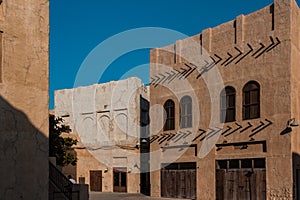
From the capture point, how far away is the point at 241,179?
805 inches

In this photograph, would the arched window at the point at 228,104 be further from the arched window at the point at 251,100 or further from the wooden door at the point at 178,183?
the wooden door at the point at 178,183

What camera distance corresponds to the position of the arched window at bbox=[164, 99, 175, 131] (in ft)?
80.7

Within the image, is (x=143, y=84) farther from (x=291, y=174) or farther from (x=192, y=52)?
(x=291, y=174)

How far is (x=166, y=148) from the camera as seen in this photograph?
2486 centimetres

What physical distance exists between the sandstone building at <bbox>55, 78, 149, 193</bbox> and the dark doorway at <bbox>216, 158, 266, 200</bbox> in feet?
34.4

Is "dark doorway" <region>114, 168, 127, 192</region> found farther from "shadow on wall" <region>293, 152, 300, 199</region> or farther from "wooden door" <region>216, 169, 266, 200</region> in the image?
"shadow on wall" <region>293, 152, 300, 199</region>

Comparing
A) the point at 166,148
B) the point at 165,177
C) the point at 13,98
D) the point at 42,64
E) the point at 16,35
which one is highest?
the point at 16,35

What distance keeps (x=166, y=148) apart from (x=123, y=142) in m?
8.03

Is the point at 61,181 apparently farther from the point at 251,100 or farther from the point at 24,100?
the point at 251,100

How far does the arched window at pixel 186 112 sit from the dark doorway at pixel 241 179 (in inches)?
127

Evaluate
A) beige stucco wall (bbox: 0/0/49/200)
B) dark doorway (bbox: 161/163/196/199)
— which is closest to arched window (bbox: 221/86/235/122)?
dark doorway (bbox: 161/163/196/199)

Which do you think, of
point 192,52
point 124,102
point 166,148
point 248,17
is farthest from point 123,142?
point 248,17

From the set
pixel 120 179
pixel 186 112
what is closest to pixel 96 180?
pixel 120 179

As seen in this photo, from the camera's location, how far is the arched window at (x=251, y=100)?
20234 mm
